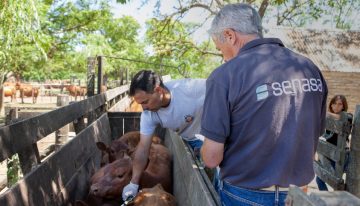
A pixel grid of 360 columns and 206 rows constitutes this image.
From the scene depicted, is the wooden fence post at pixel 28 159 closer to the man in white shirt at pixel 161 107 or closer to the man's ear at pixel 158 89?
the man in white shirt at pixel 161 107

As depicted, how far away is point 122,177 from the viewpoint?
4258mm

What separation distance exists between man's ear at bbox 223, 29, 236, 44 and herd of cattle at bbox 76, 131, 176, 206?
1717 mm

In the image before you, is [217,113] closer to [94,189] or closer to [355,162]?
[94,189]

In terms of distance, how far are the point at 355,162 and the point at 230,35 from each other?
238 cm

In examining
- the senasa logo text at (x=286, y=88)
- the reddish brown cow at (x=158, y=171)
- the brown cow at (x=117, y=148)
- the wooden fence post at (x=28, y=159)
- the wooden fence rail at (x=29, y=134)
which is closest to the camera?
the senasa logo text at (x=286, y=88)

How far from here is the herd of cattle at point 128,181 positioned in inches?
142

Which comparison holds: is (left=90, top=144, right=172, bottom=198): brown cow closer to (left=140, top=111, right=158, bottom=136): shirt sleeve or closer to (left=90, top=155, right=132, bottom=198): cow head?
(left=90, top=155, right=132, bottom=198): cow head

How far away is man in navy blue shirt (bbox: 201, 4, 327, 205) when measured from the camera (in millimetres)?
2189

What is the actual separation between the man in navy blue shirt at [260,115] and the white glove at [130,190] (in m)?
1.71

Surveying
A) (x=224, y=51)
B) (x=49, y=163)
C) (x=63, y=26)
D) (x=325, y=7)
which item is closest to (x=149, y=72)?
(x=49, y=163)

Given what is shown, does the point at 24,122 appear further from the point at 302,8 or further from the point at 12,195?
the point at 302,8

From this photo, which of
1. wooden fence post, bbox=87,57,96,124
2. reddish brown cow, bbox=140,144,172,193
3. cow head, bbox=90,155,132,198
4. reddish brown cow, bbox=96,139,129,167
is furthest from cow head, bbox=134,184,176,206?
wooden fence post, bbox=87,57,96,124

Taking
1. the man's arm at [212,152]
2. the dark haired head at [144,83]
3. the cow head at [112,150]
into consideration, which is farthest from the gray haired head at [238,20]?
the cow head at [112,150]

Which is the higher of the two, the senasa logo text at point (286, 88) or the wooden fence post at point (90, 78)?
the senasa logo text at point (286, 88)
